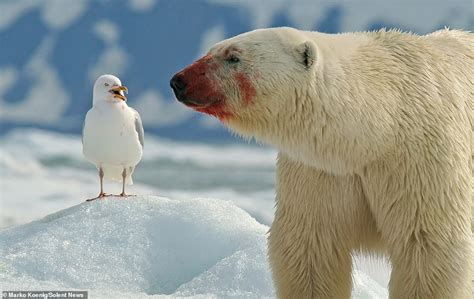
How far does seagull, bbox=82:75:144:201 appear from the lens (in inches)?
263

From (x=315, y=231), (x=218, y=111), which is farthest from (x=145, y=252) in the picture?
(x=218, y=111)

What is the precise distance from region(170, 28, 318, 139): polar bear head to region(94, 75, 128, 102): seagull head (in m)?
3.10

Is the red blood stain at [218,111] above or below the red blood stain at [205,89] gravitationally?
below

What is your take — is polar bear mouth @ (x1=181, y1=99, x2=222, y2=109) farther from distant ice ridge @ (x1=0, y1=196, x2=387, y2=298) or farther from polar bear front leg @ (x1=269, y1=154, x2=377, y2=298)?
distant ice ridge @ (x1=0, y1=196, x2=387, y2=298)

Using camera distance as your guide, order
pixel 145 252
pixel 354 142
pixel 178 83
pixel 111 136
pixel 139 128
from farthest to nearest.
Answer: pixel 139 128, pixel 111 136, pixel 145 252, pixel 354 142, pixel 178 83

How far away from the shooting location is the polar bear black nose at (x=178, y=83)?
3.60 metres

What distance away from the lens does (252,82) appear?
3.65 metres

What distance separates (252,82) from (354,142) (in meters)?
A: 0.51

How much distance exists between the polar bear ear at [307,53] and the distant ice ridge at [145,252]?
173cm

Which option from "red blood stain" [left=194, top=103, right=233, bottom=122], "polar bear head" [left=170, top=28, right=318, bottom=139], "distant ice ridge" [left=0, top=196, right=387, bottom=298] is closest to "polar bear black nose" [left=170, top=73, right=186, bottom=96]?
"polar bear head" [left=170, top=28, right=318, bottom=139]

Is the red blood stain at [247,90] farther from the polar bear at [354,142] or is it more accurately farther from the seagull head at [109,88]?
the seagull head at [109,88]

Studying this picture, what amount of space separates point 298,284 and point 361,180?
625 mm

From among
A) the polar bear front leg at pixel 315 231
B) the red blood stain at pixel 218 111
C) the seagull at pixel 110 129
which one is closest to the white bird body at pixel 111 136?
the seagull at pixel 110 129

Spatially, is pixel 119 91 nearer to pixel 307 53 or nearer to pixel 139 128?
pixel 139 128
